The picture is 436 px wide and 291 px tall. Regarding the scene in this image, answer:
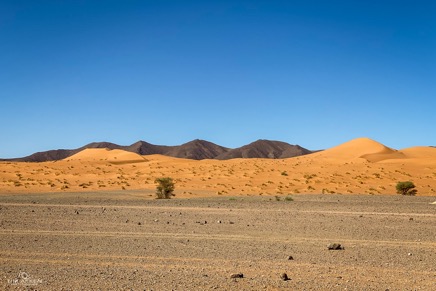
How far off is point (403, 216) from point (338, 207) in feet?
15.2

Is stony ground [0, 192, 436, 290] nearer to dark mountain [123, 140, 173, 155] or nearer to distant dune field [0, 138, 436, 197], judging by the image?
distant dune field [0, 138, 436, 197]

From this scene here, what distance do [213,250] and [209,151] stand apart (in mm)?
159173

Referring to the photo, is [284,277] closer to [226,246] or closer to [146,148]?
[226,246]

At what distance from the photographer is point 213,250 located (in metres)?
12.0

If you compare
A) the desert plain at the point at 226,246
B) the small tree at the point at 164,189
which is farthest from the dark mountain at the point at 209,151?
the desert plain at the point at 226,246

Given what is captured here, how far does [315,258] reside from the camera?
11.0m

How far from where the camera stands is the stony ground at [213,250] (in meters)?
8.62

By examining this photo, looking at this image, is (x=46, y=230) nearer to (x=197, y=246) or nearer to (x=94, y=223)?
(x=94, y=223)

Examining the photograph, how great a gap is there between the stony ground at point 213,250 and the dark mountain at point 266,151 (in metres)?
137

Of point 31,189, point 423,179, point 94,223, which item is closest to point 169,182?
point 31,189

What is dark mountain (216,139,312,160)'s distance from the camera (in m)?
159

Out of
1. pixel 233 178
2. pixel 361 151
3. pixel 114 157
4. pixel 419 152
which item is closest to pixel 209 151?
pixel 114 157

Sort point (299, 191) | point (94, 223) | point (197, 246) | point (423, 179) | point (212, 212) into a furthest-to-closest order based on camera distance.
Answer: point (423, 179)
point (299, 191)
point (212, 212)
point (94, 223)
point (197, 246)

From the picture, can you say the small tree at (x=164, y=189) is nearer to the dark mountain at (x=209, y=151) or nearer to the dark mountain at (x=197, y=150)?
the dark mountain at (x=209, y=151)
